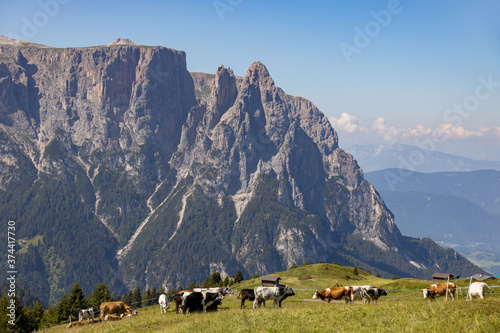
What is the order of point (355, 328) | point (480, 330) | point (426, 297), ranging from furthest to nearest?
point (426, 297) → point (355, 328) → point (480, 330)

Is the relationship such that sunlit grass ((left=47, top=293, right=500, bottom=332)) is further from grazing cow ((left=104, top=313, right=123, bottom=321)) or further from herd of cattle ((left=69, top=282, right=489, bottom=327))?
grazing cow ((left=104, top=313, right=123, bottom=321))

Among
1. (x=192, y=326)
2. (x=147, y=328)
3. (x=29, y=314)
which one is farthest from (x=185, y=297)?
(x=29, y=314)

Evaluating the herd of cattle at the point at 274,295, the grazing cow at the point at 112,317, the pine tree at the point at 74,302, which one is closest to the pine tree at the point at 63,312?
the pine tree at the point at 74,302

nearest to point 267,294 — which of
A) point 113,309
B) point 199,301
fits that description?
point 199,301

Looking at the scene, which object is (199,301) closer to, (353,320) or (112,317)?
(112,317)

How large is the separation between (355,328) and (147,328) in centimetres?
2273

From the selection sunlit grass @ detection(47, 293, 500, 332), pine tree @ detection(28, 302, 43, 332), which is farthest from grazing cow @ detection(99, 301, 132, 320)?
pine tree @ detection(28, 302, 43, 332)

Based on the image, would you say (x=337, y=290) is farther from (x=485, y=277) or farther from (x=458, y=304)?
(x=485, y=277)

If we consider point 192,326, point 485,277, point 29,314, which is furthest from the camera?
point 29,314

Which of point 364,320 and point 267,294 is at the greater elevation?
point 267,294

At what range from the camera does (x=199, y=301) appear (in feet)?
175

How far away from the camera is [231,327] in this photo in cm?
3838

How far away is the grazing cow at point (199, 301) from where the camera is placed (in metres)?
53.0

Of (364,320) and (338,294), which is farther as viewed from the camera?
(338,294)
